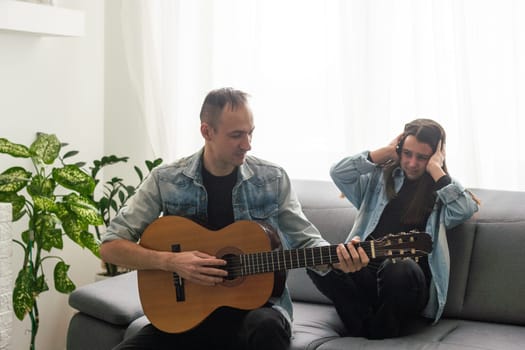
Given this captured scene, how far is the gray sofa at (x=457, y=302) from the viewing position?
272 cm

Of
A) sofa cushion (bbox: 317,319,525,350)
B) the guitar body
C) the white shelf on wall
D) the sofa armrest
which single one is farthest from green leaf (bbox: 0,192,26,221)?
sofa cushion (bbox: 317,319,525,350)

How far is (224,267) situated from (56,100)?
182 centimetres

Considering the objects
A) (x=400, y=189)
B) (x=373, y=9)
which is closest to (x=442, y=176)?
(x=400, y=189)

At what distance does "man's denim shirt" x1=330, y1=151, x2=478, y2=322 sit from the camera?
114 inches

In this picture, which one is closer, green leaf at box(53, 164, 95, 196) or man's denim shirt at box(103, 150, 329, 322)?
man's denim shirt at box(103, 150, 329, 322)

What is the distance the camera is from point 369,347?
261 cm

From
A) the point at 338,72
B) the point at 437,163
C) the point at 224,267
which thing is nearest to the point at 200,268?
the point at 224,267

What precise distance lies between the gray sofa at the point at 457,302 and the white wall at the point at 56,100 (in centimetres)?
92

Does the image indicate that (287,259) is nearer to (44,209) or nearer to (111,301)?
(111,301)

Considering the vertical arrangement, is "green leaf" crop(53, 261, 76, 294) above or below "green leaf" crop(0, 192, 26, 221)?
below

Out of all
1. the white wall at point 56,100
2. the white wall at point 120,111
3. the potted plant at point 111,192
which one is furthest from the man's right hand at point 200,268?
the white wall at point 120,111

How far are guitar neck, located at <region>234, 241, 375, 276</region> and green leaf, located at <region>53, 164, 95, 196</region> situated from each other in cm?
123

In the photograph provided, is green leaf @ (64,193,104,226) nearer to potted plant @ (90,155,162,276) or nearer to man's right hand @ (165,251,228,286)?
potted plant @ (90,155,162,276)

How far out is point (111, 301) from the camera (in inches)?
121
